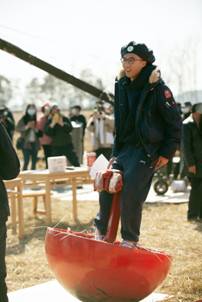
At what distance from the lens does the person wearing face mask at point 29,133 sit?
62.2 ft

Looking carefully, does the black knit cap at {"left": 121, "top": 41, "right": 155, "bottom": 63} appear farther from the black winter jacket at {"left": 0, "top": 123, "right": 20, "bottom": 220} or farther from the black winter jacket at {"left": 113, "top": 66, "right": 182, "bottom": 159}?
the black winter jacket at {"left": 0, "top": 123, "right": 20, "bottom": 220}

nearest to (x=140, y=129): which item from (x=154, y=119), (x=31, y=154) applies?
(x=154, y=119)

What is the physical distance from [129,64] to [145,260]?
64.1 inches

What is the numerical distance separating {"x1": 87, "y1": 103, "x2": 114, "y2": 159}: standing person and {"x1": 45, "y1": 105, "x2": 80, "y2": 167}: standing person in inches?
21.6

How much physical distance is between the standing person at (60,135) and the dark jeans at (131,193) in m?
9.57

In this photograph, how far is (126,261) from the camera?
15.7ft

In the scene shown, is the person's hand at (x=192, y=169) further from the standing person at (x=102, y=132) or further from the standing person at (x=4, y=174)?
the standing person at (x=4, y=174)

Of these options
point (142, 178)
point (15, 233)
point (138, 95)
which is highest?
point (138, 95)

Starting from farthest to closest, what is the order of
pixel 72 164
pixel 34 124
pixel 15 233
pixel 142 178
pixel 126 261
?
1. pixel 34 124
2. pixel 72 164
3. pixel 15 233
4. pixel 142 178
5. pixel 126 261

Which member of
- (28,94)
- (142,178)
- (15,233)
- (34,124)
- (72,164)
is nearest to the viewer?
(142,178)

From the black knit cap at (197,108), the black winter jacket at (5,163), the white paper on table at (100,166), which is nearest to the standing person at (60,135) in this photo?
the black knit cap at (197,108)

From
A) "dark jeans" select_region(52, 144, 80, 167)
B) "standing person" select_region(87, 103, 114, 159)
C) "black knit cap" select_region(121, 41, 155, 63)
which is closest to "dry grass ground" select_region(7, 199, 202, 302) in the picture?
"black knit cap" select_region(121, 41, 155, 63)

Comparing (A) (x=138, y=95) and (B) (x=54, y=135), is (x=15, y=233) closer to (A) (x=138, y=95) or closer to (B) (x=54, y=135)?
(A) (x=138, y=95)

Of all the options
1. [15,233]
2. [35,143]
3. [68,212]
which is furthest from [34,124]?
[15,233]
